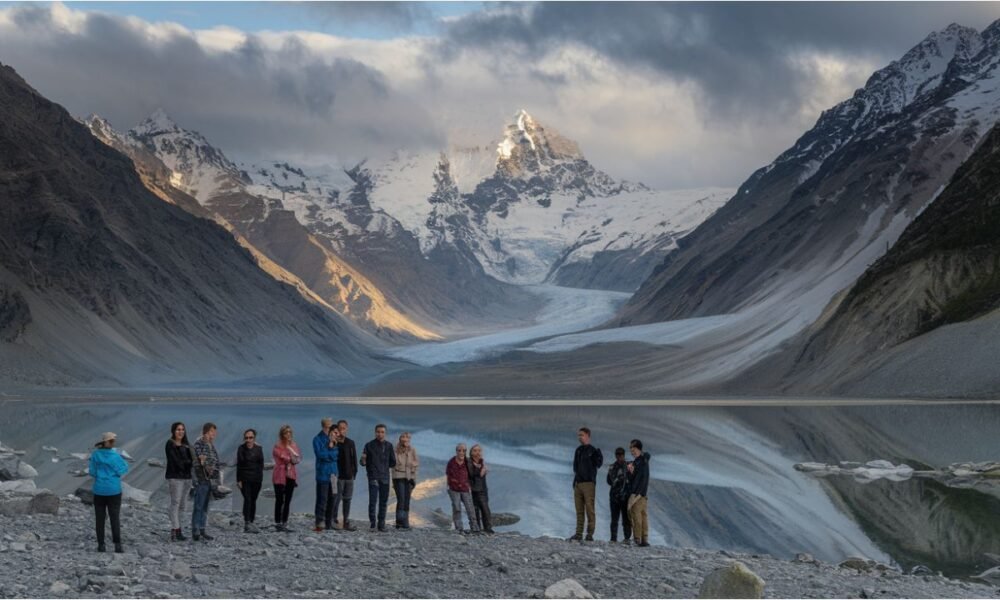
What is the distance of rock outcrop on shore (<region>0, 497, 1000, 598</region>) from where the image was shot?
661 inches

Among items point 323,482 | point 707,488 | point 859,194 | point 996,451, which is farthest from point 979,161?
point 323,482

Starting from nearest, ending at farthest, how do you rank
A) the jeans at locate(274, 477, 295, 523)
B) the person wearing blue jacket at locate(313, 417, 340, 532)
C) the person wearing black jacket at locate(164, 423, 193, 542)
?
the person wearing black jacket at locate(164, 423, 193, 542) < the jeans at locate(274, 477, 295, 523) < the person wearing blue jacket at locate(313, 417, 340, 532)

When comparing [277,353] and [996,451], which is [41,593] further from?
[277,353]

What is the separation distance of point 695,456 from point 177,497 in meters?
30.3

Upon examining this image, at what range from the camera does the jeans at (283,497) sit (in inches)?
915

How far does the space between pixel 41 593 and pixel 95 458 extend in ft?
16.6

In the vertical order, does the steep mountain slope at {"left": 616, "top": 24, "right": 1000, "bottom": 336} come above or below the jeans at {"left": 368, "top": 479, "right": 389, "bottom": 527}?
above

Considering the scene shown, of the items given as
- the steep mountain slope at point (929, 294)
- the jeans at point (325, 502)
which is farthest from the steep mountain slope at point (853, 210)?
the jeans at point (325, 502)

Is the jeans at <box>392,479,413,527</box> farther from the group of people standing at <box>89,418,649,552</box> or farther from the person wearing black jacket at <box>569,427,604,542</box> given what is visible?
the person wearing black jacket at <box>569,427,604,542</box>

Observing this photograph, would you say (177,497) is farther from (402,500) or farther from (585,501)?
(585,501)

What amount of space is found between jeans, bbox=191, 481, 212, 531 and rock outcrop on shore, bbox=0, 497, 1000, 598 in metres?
0.48

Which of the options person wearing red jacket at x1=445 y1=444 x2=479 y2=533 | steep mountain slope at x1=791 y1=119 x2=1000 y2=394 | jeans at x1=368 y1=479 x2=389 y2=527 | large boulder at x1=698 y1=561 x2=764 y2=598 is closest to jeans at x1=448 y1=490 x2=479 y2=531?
person wearing red jacket at x1=445 y1=444 x2=479 y2=533

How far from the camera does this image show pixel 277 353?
17600 cm

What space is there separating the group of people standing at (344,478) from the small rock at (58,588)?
537 cm
